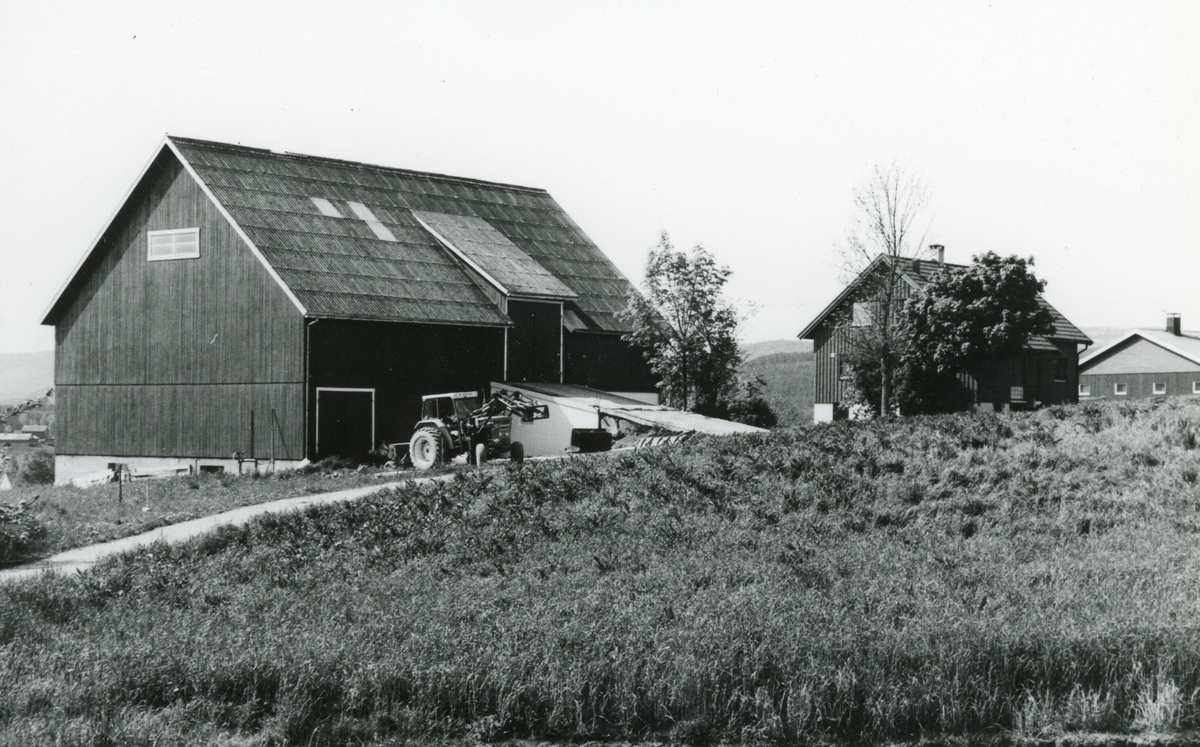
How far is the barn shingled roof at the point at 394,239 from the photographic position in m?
31.4

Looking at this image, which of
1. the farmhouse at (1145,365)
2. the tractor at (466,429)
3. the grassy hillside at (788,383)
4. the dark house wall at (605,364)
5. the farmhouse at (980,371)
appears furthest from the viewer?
the farmhouse at (1145,365)

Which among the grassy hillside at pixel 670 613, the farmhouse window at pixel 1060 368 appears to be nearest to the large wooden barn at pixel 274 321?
the grassy hillside at pixel 670 613

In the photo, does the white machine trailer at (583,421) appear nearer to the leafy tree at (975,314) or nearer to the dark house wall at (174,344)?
the dark house wall at (174,344)

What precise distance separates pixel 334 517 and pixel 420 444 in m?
10.2

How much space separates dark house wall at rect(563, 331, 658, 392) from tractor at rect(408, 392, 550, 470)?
29.2 feet

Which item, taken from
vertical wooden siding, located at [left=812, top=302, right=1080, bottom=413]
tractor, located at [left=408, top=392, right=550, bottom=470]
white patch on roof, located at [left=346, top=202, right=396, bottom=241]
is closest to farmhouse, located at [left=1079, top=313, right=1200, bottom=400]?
vertical wooden siding, located at [left=812, top=302, right=1080, bottom=413]

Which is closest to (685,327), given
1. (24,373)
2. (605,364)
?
(605,364)

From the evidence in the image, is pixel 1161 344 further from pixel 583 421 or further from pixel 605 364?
pixel 583 421

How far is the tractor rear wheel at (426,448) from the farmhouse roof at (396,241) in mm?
4782

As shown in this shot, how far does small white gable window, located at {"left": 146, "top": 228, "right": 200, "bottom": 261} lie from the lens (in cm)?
3198

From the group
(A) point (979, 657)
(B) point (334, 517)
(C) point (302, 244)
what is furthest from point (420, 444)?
(A) point (979, 657)

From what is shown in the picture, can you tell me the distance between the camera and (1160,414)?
20.2m

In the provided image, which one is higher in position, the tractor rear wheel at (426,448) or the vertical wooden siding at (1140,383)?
the vertical wooden siding at (1140,383)

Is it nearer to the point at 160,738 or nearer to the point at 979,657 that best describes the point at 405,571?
the point at 160,738
